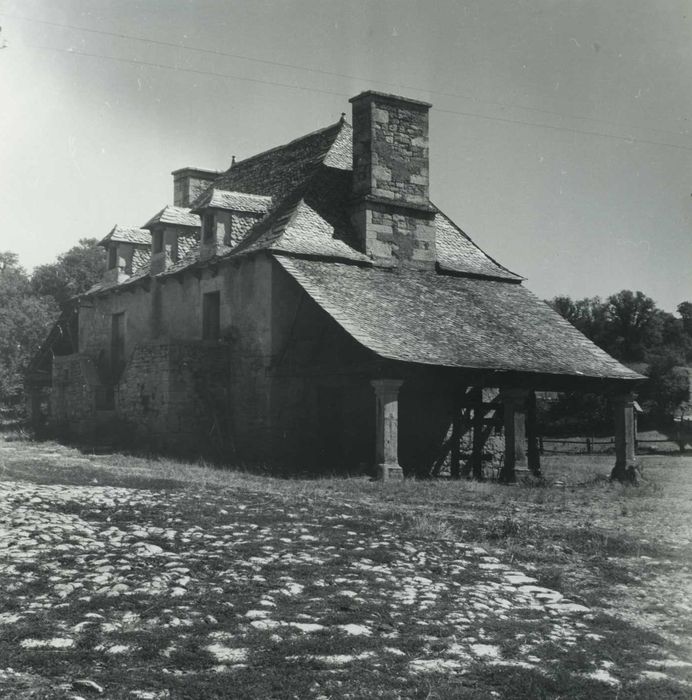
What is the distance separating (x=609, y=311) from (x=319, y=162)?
48412 mm

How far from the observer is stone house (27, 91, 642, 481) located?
19297mm

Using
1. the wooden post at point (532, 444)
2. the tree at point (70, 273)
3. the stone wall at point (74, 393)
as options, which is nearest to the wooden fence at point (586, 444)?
the wooden post at point (532, 444)

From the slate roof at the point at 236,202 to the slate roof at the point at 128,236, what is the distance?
5.62 m

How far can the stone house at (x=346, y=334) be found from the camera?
63.3 feet

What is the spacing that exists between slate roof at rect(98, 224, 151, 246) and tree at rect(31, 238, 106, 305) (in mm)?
32521

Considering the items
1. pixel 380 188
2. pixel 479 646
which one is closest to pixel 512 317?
pixel 380 188

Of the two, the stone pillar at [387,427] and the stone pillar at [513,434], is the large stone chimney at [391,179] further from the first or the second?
the stone pillar at [387,427]

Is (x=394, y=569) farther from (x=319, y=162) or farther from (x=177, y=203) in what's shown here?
(x=177, y=203)

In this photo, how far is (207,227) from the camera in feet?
76.4

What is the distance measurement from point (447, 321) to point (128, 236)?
1259 centimetres

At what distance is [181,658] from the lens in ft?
16.8

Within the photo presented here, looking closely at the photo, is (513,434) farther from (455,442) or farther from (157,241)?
(157,241)

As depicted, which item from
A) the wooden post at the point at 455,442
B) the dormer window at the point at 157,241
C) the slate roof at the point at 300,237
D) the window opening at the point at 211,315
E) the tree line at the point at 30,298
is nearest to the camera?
the wooden post at the point at 455,442

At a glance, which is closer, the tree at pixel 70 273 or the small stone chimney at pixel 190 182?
the small stone chimney at pixel 190 182
